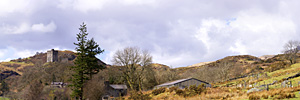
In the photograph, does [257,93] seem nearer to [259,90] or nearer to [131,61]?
[259,90]

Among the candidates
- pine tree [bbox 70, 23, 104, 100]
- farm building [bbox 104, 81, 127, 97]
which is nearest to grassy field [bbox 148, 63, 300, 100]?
pine tree [bbox 70, 23, 104, 100]

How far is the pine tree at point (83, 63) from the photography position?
139 feet

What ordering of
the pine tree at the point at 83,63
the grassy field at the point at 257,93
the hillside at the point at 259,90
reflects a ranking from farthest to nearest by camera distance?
the pine tree at the point at 83,63, the hillside at the point at 259,90, the grassy field at the point at 257,93

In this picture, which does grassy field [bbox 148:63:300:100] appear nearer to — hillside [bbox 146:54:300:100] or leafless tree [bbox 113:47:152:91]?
hillside [bbox 146:54:300:100]

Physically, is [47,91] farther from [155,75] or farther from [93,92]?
[93,92]

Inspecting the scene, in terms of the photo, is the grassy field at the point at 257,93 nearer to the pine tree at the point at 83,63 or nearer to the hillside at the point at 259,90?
the hillside at the point at 259,90

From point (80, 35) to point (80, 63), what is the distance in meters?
6.23

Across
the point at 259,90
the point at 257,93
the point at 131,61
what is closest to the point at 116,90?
the point at 131,61

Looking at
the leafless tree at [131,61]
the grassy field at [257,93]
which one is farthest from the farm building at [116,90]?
the grassy field at [257,93]

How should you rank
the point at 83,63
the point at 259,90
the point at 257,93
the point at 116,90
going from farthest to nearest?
the point at 116,90, the point at 83,63, the point at 259,90, the point at 257,93

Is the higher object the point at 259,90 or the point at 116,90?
the point at 259,90

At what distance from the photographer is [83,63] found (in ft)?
142

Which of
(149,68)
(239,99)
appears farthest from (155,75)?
(239,99)

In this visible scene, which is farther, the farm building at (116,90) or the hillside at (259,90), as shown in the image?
the farm building at (116,90)
